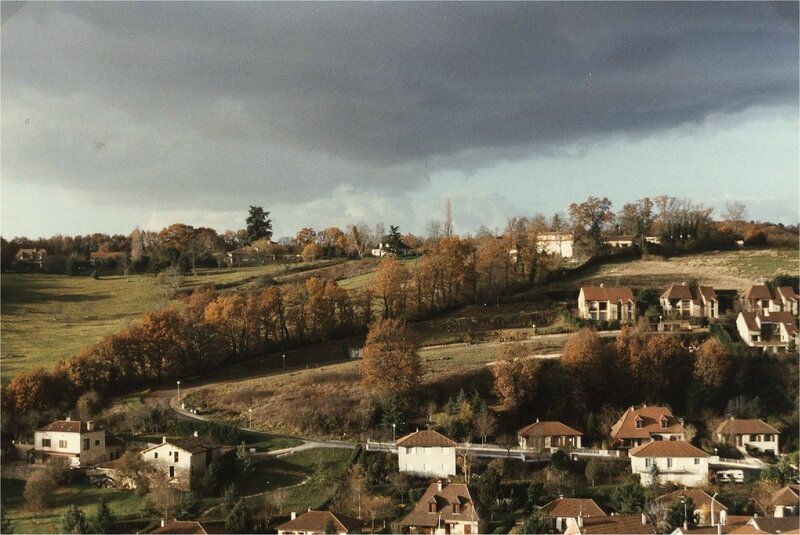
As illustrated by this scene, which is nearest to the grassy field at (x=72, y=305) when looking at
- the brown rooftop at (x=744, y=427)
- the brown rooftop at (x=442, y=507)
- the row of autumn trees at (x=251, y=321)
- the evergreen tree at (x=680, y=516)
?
the row of autumn trees at (x=251, y=321)

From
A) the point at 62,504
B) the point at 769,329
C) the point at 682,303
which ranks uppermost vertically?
the point at 682,303

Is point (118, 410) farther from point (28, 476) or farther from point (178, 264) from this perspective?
point (178, 264)

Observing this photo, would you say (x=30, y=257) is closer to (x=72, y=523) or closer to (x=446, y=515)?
(x=72, y=523)

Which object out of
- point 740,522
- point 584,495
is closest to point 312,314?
point 584,495

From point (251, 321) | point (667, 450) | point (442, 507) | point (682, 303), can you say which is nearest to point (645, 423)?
point (667, 450)

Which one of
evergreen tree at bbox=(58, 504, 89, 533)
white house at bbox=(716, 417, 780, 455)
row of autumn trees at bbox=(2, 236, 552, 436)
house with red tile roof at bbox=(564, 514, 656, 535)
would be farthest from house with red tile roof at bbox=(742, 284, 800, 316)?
evergreen tree at bbox=(58, 504, 89, 533)

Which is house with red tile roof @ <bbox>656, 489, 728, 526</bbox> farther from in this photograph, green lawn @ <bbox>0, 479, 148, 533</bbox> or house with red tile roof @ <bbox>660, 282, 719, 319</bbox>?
house with red tile roof @ <bbox>660, 282, 719, 319</bbox>
